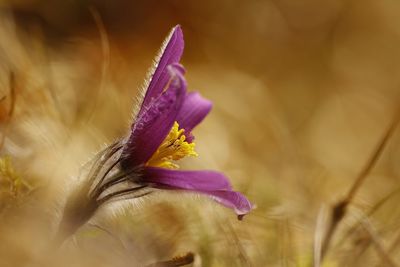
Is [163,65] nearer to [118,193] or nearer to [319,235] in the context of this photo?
[118,193]

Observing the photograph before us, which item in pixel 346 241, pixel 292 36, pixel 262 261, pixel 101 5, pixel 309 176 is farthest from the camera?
pixel 292 36

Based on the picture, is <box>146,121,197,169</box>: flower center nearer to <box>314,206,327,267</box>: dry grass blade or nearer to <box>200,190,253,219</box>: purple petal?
<box>200,190,253,219</box>: purple petal

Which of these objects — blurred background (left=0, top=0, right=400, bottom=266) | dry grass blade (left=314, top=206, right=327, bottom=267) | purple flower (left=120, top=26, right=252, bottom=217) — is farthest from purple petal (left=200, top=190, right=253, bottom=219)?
dry grass blade (left=314, top=206, right=327, bottom=267)

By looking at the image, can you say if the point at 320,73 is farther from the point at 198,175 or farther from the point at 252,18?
the point at 198,175

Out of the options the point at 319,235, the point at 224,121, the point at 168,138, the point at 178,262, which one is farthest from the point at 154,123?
the point at 224,121

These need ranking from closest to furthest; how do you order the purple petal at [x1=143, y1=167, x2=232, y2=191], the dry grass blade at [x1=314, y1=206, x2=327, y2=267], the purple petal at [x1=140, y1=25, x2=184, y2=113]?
the purple petal at [x1=143, y1=167, x2=232, y2=191]
the purple petal at [x1=140, y1=25, x2=184, y2=113]
the dry grass blade at [x1=314, y1=206, x2=327, y2=267]

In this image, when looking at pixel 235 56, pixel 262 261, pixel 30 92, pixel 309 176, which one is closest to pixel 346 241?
pixel 262 261

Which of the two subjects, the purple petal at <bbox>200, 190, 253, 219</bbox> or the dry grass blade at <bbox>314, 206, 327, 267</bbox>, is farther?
the dry grass blade at <bbox>314, 206, 327, 267</bbox>

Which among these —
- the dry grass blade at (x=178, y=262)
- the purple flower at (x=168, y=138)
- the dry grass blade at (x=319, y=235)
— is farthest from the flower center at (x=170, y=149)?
the dry grass blade at (x=319, y=235)
